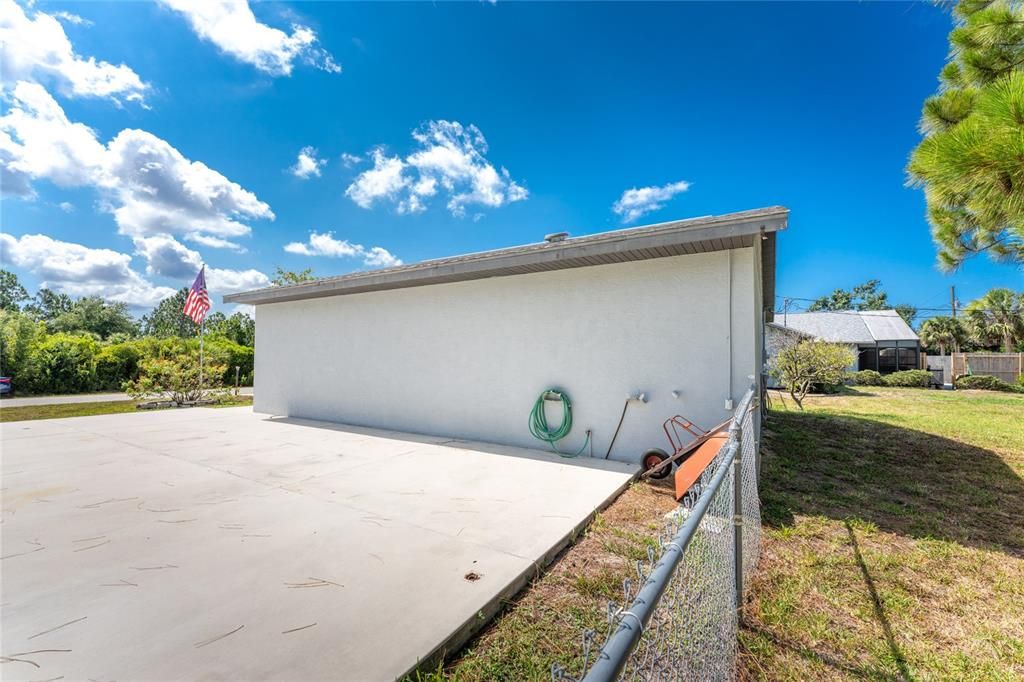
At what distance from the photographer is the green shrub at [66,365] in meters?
14.3

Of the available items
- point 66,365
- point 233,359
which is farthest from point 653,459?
point 66,365

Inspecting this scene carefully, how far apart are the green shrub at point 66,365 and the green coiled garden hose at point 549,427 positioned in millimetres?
18454

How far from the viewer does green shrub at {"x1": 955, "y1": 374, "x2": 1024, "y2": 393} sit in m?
15.4

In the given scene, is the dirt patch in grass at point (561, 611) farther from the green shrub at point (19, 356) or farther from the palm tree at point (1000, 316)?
the palm tree at point (1000, 316)

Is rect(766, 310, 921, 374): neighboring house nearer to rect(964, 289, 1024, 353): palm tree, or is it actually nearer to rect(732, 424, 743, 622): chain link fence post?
rect(964, 289, 1024, 353): palm tree

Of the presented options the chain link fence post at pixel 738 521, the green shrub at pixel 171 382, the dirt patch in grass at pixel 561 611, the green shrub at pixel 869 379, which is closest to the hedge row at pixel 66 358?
the green shrub at pixel 171 382

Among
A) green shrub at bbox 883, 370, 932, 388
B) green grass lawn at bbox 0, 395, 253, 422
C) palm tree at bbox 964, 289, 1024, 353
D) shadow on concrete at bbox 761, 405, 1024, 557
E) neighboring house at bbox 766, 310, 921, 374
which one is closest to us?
shadow on concrete at bbox 761, 405, 1024, 557

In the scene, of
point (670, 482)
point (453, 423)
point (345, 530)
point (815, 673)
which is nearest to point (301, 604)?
point (345, 530)

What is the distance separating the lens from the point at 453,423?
666 cm

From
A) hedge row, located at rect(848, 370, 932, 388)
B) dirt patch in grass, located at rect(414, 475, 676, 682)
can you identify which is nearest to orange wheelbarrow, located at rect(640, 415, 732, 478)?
dirt patch in grass, located at rect(414, 475, 676, 682)

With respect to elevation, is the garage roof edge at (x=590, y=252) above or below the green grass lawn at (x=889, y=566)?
above

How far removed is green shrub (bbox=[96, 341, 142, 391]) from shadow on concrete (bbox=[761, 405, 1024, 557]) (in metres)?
20.5

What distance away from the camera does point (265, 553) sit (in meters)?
2.75

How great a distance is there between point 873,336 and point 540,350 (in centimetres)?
2438
